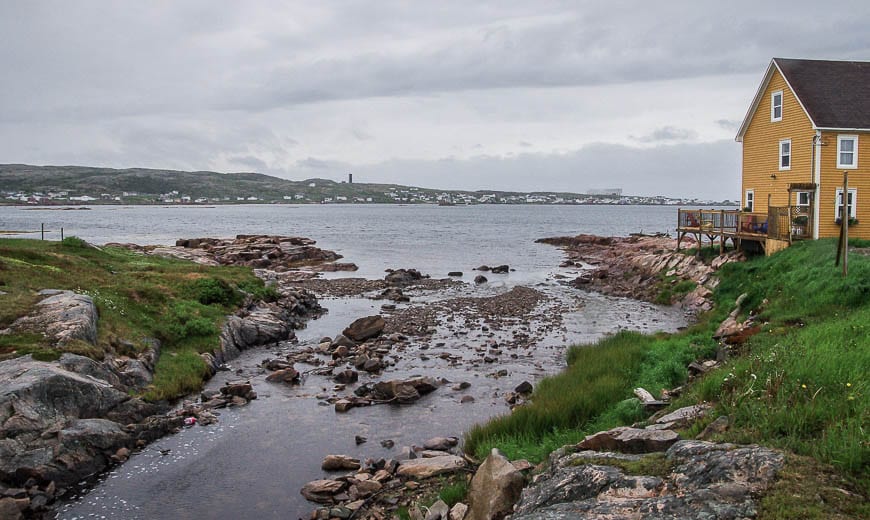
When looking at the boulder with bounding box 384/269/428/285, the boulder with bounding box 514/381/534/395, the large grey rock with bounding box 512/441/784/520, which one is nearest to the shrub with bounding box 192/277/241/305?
the boulder with bounding box 514/381/534/395

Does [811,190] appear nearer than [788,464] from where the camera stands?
No

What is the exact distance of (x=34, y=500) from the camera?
11453 mm

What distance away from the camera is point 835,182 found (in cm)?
3020

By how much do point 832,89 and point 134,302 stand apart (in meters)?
34.4

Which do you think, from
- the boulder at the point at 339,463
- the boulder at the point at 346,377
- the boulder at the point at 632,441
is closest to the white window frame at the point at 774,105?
the boulder at the point at 346,377

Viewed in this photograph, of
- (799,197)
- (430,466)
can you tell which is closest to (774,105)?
(799,197)

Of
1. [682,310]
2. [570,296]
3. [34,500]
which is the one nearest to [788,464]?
[34,500]

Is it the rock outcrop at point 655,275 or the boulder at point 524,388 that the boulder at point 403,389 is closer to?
the boulder at point 524,388

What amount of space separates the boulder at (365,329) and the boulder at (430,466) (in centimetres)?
1295

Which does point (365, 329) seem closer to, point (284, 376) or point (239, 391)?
point (284, 376)

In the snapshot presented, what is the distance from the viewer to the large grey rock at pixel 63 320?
17.1 meters

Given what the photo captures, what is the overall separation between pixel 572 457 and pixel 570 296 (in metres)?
29.6

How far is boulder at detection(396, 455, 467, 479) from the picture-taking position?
38.5 feet

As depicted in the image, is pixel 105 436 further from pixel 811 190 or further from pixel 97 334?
pixel 811 190
